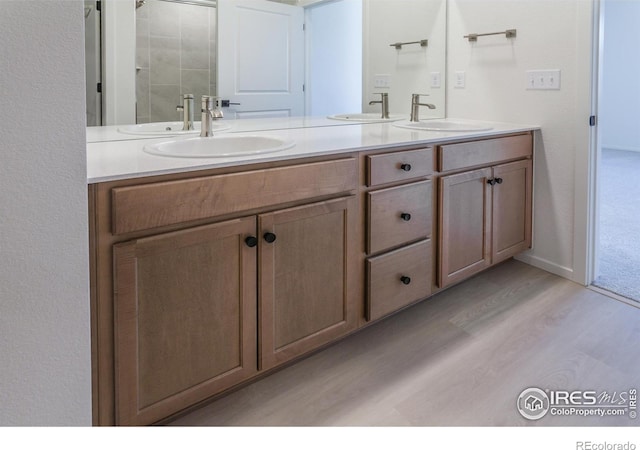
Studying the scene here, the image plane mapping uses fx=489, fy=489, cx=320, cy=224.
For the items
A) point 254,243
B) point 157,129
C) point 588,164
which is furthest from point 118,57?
point 588,164

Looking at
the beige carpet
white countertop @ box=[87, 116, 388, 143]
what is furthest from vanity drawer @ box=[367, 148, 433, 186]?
the beige carpet

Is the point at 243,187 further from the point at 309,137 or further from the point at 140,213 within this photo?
the point at 309,137

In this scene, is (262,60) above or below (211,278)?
above

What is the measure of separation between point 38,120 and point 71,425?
614 mm

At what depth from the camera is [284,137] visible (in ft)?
6.61

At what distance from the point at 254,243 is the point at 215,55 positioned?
0.89 metres

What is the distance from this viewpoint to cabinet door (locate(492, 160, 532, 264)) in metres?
2.48

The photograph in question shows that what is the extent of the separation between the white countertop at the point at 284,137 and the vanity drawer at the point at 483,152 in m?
0.04

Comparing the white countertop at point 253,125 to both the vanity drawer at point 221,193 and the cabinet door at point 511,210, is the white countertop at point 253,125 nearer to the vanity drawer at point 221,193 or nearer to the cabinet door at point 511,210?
the vanity drawer at point 221,193

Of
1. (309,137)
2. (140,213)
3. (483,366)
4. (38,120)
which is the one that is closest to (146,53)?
(309,137)

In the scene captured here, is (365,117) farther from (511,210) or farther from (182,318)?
(182,318)

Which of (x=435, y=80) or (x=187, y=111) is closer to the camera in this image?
(x=187, y=111)

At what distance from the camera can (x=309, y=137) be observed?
6.61 feet

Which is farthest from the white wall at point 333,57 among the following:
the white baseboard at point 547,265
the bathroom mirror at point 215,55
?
the white baseboard at point 547,265
